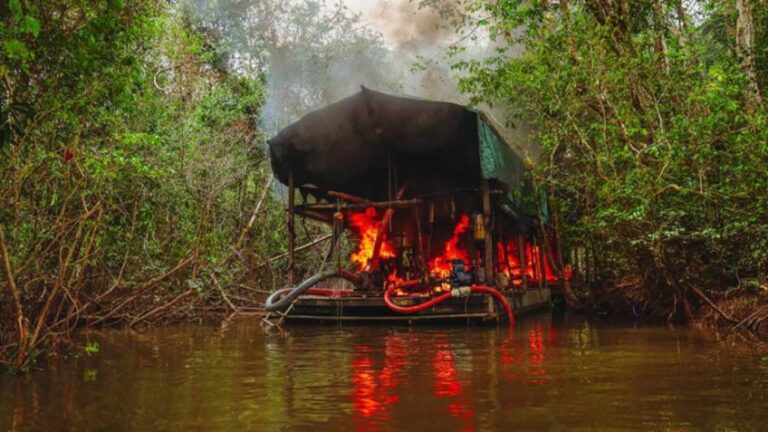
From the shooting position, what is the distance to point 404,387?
5.85 m

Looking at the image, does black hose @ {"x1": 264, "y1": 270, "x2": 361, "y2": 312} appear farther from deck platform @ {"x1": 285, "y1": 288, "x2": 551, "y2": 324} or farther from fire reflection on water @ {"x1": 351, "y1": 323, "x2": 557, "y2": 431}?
fire reflection on water @ {"x1": 351, "y1": 323, "x2": 557, "y2": 431}

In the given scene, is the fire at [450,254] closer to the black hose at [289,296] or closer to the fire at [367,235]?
the fire at [367,235]

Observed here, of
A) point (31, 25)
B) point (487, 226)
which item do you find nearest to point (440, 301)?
point (487, 226)

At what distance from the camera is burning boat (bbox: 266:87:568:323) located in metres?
13.3

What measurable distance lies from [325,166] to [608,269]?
26.6 ft

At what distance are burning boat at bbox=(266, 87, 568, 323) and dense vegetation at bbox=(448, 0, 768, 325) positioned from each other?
76.3 inches

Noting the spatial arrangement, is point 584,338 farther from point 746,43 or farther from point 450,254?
point 450,254

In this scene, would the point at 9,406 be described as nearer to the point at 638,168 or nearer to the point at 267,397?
the point at 267,397

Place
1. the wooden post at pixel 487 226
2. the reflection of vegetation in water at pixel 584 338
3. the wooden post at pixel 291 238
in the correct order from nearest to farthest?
1. the reflection of vegetation in water at pixel 584 338
2. the wooden post at pixel 487 226
3. the wooden post at pixel 291 238

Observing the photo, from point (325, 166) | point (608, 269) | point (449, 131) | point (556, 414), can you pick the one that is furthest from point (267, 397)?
point (608, 269)

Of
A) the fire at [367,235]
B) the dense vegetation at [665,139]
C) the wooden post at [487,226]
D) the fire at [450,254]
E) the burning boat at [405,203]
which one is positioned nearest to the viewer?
the dense vegetation at [665,139]

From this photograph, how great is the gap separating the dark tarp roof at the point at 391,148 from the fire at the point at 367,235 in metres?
0.55

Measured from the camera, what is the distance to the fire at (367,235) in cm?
1625

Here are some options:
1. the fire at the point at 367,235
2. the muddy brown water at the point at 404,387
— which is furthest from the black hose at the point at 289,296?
the muddy brown water at the point at 404,387
